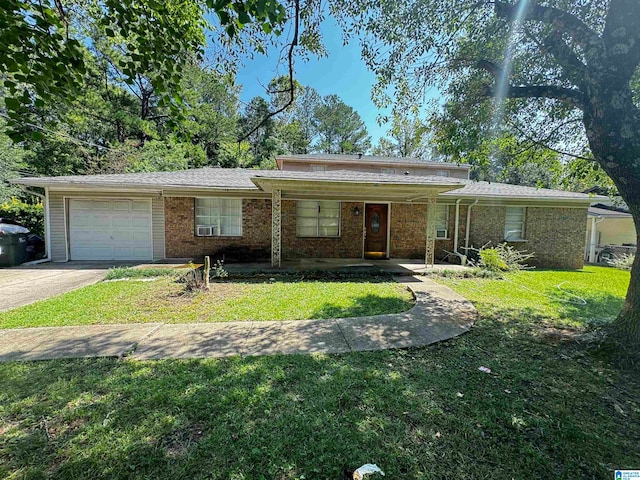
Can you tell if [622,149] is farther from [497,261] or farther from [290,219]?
[290,219]

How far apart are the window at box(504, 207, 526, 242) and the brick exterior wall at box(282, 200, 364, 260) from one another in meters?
5.98

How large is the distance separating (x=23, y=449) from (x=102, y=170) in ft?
75.3

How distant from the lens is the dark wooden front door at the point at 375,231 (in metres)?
11.2

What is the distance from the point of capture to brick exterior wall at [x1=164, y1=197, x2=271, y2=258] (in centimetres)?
1026

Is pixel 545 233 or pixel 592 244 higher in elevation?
pixel 545 233

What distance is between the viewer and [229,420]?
2.30 meters

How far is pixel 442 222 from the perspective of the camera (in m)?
11.3

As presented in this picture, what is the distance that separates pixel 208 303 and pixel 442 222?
9423 mm

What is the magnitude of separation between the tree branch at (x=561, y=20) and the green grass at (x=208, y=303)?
4720 mm

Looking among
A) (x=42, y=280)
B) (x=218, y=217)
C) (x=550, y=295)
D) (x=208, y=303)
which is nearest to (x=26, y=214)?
(x=42, y=280)

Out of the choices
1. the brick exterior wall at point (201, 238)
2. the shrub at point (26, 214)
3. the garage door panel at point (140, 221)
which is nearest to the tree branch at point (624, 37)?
the brick exterior wall at point (201, 238)

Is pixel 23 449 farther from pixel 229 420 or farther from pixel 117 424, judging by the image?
pixel 229 420

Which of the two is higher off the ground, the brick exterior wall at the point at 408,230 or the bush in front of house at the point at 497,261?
the brick exterior wall at the point at 408,230

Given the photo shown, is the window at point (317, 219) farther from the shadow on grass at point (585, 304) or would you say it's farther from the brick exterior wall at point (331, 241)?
the shadow on grass at point (585, 304)
